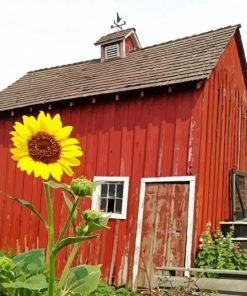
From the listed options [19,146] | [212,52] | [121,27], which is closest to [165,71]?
[212,52]

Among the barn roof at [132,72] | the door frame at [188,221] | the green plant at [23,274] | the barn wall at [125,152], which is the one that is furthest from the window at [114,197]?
the green plant at [23,274]

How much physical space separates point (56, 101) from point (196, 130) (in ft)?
13.0

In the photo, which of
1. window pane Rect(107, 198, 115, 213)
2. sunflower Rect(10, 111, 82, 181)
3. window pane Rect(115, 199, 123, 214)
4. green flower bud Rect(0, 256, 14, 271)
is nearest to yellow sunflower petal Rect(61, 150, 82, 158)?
sunflower Rect(10, 111, 82, 181)

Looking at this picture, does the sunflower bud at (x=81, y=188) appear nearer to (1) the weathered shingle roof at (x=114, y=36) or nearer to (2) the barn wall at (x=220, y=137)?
(2) the barn wall at (x=220, y=137)

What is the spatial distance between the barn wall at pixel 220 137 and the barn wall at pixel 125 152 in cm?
42

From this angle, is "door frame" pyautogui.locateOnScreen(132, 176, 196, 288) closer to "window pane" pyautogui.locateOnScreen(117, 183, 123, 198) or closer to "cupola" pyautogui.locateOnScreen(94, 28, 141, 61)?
"window pane" pyautogui.locateOnScreen(117, 183, 123, 198)

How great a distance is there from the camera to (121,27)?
16.5m

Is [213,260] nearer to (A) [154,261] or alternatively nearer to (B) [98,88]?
(A) [154,261]

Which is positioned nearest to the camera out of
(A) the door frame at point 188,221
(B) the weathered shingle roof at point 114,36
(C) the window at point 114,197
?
(A) the door frame at point 188,221

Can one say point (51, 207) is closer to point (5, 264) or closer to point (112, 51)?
point (5, 264)

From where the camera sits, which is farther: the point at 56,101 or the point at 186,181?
the point at 56,101

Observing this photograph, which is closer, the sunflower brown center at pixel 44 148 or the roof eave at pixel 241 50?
the sunflower brown center at pixel 44 148

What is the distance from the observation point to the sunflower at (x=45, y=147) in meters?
1.51

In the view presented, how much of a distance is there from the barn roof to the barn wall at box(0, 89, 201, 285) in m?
0.38
